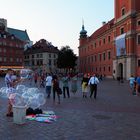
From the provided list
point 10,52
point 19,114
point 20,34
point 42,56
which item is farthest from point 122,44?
point 20,34

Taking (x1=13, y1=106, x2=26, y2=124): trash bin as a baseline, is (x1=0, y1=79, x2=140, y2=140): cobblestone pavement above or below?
below

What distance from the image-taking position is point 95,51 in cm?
8412

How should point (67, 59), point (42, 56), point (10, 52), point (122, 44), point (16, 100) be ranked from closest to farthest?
1. point (16, 100)
2. point (122, 44)
3. point (67, 59)
4. point (10, 52)
5. point (42, 56)

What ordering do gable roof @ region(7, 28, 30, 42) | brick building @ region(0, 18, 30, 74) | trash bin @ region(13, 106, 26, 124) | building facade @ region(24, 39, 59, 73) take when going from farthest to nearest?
gable roof @ region(7, 28, 30, 42) < building facade @ region(24, 39, 59, 73) < brick building @ region(0, 18, 30, 74) < trash bin @ region(13, 106, 26, 124)

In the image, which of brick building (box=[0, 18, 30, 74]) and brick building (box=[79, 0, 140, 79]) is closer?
brick building (box=[79, 0, 140, 79])

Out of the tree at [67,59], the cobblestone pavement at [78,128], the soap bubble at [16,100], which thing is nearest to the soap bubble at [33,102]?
the soap bubble at [16,100]

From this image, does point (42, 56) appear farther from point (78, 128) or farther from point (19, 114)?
point (78, 128)

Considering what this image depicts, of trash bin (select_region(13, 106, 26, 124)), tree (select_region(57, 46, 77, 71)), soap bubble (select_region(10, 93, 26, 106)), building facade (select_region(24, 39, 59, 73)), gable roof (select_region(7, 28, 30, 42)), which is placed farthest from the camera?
gable roof (select_region(7, 28, 30, 42))

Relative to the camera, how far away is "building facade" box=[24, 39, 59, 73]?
386ft

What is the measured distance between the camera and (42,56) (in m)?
118

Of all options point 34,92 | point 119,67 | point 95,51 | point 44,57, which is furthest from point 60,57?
point 34,92

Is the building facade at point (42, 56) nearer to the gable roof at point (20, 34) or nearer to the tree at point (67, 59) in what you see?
the gable roof at point (20, 34)

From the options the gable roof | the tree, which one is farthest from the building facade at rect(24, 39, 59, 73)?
the tree

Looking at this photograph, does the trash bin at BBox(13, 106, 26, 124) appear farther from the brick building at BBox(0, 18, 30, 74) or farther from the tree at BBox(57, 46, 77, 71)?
the brick building at BBox(0, 18, 30, 74)
